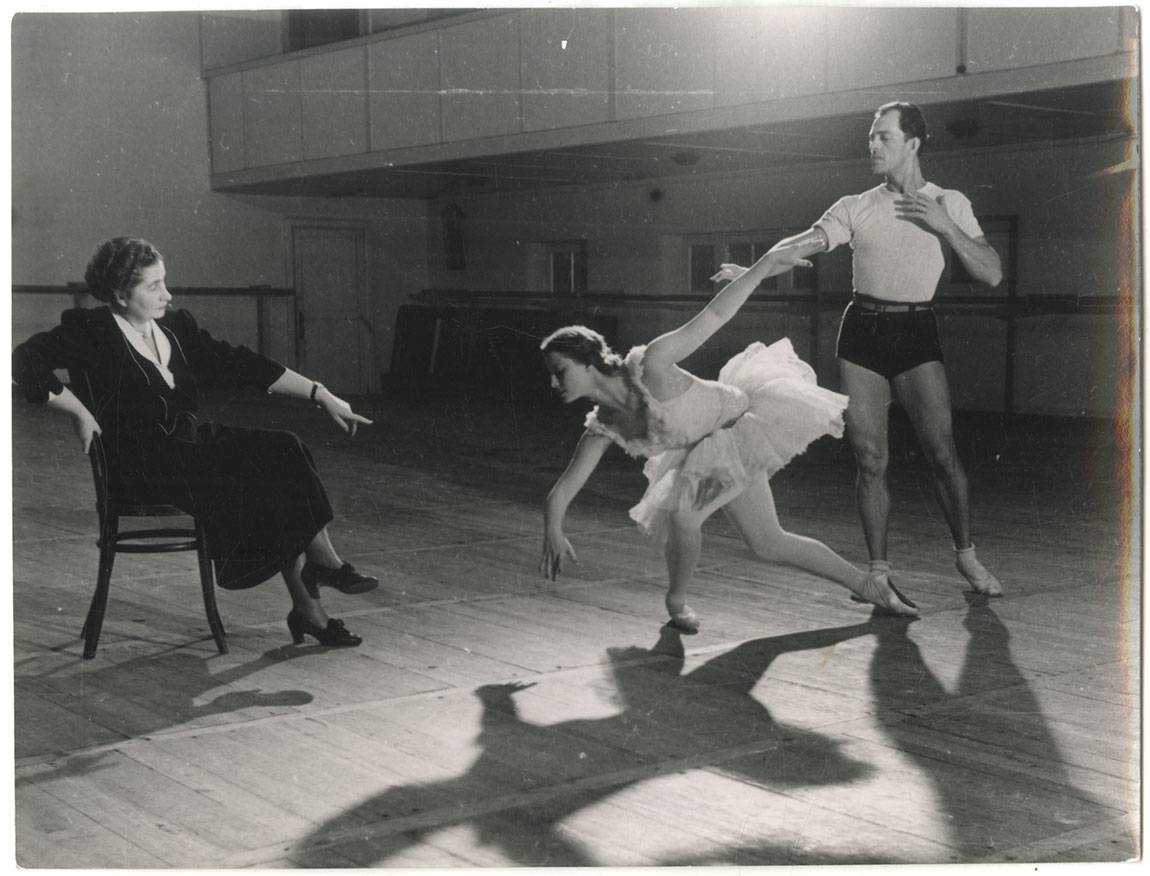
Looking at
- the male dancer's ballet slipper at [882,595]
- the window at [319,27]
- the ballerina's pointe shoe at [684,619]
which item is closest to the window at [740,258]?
the window at [319,27]

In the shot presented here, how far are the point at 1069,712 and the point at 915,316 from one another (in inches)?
63.3

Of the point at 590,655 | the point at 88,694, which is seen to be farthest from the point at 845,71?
the point at 88,694

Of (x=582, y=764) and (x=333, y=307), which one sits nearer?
(x=582, y=764)

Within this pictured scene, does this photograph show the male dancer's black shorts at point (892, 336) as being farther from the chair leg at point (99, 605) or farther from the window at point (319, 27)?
the window at point (319, 27)

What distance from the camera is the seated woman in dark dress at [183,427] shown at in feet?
13.7

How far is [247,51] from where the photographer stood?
56.1 feet

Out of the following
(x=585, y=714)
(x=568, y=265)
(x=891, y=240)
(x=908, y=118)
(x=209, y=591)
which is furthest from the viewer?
(x=568, y=265)

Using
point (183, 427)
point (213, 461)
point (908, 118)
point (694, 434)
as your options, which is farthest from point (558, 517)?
point (908, 118)

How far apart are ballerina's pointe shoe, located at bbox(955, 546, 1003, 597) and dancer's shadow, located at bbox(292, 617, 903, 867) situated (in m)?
1.24

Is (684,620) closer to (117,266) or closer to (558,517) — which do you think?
(558,517)

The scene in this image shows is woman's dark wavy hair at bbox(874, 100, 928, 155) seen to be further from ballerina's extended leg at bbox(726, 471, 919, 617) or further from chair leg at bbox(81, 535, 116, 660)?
chair leg at bbox(81, 535, 116, 660)

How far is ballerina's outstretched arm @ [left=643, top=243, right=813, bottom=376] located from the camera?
3.88 meters

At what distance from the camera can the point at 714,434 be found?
4.52m

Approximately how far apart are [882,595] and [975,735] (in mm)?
1345
